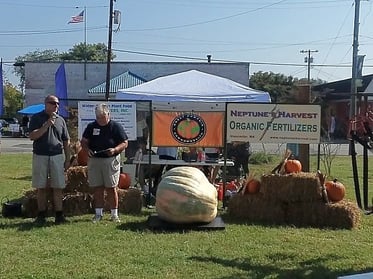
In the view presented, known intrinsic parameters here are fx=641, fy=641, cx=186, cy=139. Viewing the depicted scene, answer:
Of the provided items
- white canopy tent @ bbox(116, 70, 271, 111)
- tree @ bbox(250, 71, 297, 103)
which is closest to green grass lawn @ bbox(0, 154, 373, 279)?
white canopy tent @ bbox(116, 70, 271, 111)

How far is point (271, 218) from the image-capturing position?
987 centimetres

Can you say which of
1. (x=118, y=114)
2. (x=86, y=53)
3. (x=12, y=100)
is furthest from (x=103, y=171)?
(x=86, y=53)

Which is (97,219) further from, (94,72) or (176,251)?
(94,72)

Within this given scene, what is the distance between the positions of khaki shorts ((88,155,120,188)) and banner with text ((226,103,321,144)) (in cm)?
248

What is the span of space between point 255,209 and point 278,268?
3.31 meters

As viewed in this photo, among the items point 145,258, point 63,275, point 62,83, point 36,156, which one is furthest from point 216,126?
point 62,83

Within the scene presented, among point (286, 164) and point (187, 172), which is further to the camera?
point (286, 164)

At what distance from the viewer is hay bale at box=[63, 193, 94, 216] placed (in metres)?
10.2

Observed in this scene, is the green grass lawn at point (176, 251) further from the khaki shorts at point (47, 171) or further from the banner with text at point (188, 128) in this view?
the banner with text at point (188, 128)

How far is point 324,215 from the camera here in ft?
31.5

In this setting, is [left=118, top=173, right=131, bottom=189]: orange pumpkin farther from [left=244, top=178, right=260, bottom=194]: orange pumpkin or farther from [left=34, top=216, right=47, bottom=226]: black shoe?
[left=244, top=178, right=260, bottom=194]: orange pumpkin

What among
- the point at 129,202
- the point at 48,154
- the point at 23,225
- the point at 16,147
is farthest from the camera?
the point at 16,147

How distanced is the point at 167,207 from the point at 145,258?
1.85m

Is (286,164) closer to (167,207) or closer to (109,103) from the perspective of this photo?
(167,207)
